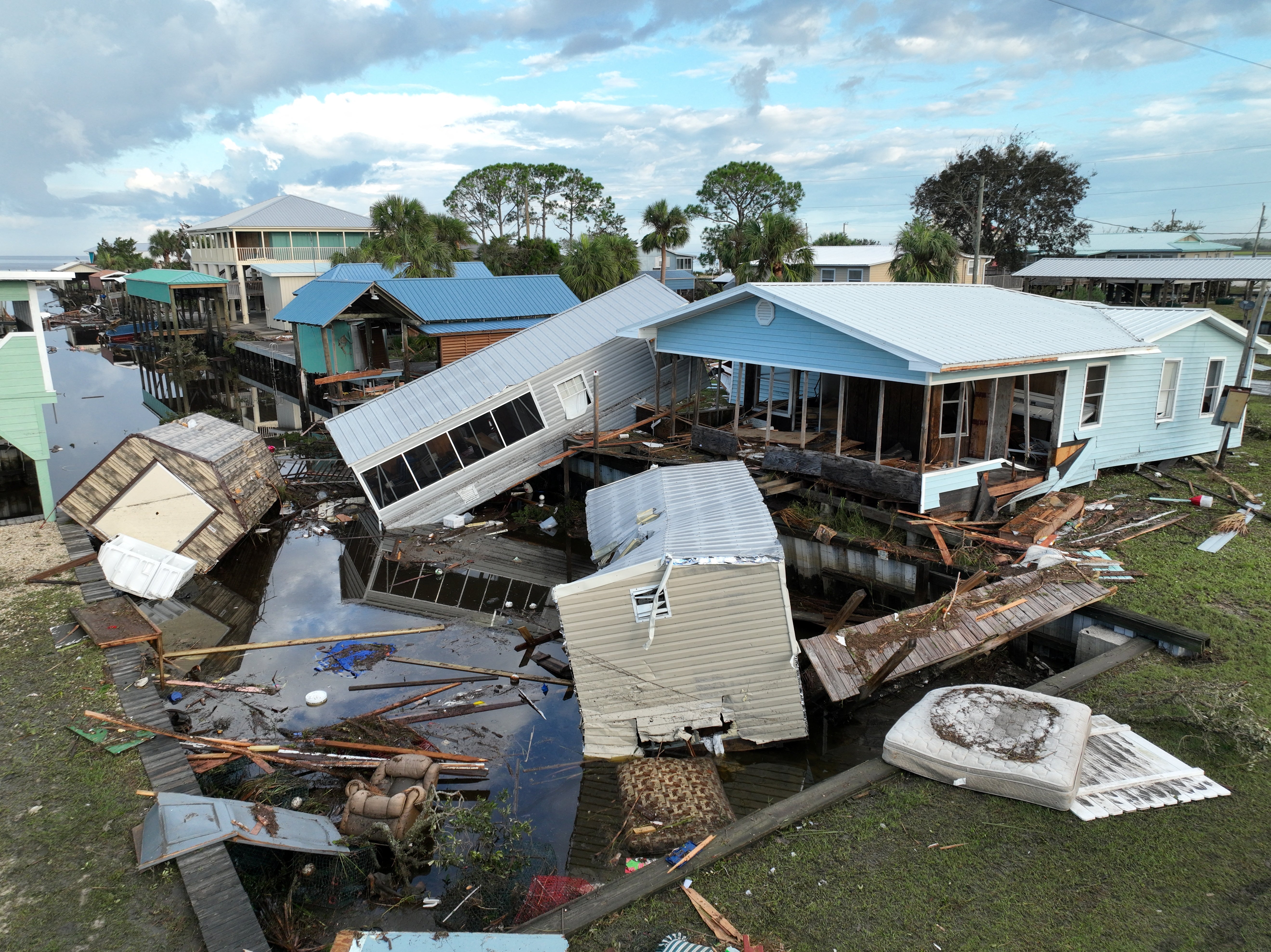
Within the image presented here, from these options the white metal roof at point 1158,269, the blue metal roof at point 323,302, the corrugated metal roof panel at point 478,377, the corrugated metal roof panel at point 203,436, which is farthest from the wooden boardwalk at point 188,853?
the white metal roof at point 1158,269

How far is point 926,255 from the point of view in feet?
100

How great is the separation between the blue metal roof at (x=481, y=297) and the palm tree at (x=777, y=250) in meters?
7.18

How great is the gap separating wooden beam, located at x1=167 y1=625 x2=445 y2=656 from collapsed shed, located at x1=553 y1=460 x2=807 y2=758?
4.82 meters

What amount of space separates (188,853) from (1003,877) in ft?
24.1

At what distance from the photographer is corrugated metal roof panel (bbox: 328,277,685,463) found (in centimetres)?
1931

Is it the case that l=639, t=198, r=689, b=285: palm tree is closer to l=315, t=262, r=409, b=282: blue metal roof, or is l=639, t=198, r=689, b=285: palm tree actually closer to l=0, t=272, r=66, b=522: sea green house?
l=315, t=262, r=409, b=282: blue metal roof

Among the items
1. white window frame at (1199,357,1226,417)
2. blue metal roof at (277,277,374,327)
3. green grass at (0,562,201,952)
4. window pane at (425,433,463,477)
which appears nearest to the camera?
green grass at (0,562,201,952)

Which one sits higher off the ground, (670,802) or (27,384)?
(27,384)

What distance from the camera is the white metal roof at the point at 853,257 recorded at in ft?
176

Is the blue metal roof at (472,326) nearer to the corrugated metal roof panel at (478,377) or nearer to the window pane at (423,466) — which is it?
the corrugated metal roof panel at (478,377)

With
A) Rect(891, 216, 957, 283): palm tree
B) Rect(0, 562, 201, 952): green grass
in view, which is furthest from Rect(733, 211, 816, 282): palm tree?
Rect(0, 562, 201, 952): green grass

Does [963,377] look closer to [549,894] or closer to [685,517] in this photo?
[685,517]

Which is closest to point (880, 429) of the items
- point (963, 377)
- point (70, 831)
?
point (963, 377)

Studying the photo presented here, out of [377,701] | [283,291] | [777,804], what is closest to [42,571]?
[377,701]
